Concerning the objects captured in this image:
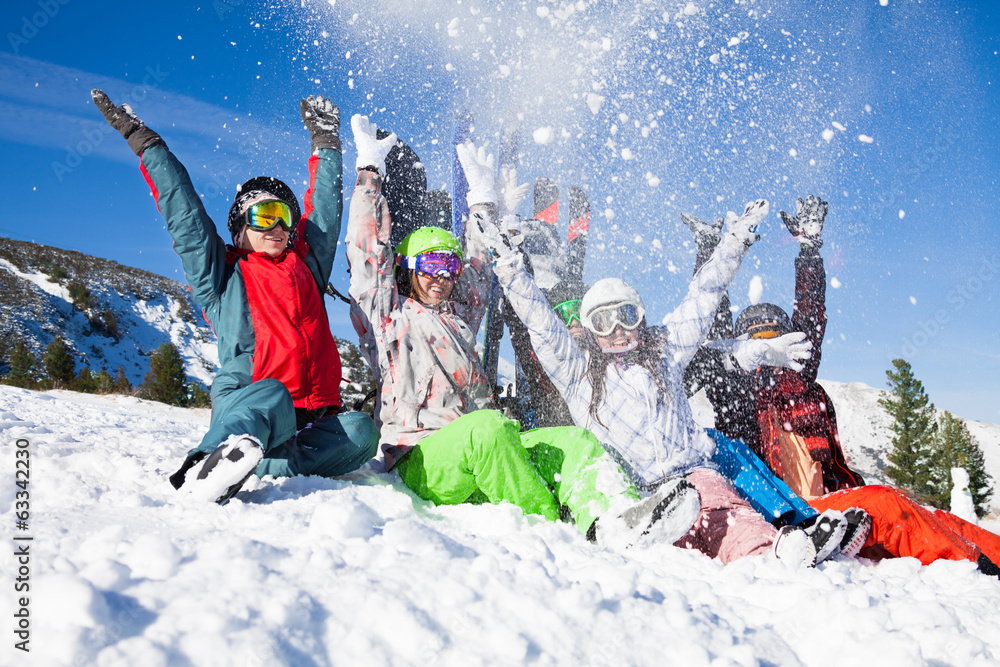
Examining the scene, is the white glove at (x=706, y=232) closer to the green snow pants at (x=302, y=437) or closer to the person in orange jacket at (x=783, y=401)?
the person in orange jacket at (x=783, y=401)

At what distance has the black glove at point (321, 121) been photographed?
3.74 meters

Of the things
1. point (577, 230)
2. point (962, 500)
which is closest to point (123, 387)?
point (577, 230)

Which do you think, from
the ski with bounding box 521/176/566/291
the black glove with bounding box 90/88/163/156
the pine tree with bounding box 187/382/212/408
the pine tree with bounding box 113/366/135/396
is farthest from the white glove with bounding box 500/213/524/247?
the pine tree with bounding box 187/382/212/408

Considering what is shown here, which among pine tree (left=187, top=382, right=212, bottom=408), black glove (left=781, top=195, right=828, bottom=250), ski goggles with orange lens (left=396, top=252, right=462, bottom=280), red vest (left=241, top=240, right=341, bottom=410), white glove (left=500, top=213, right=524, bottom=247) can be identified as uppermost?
black glove (left=781, top=195, right=828, bottom=250)

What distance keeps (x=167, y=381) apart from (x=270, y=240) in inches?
620

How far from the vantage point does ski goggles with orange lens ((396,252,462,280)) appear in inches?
142

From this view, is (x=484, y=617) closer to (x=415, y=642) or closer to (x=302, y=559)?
(x=415, y=642)

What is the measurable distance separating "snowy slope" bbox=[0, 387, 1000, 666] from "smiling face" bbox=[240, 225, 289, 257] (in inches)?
58.1

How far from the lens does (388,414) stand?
10.8 feet

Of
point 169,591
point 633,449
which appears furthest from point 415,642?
point 633,449

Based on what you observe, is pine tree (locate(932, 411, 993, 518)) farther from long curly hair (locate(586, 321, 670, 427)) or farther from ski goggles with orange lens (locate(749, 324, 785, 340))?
long curly hair (locate(586, 321, 670, 427))

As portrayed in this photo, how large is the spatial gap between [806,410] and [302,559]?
3.82 meters

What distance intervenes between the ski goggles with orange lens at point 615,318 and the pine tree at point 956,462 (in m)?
20.6

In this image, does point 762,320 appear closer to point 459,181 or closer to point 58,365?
point 459,181
